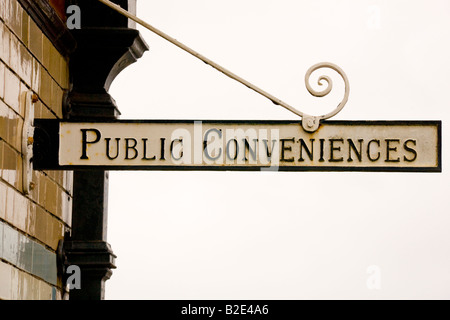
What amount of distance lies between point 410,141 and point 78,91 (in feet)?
10.1

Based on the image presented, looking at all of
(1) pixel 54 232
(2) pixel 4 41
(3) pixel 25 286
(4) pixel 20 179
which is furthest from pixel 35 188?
(2) pixel 4 41

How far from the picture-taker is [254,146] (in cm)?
682

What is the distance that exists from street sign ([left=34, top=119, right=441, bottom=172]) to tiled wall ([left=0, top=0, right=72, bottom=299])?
37 cm

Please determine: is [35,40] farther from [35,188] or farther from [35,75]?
[35,188]

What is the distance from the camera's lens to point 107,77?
9047mm

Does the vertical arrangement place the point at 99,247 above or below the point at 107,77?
below

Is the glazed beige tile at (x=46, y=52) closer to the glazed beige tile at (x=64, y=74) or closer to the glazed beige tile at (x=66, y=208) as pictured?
the glazed beige tile at (x=64, y=74)

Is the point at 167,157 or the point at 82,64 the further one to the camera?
the point at 82,64

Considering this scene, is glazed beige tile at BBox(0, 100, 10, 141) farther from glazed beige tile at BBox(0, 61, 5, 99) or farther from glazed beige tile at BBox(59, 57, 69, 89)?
glazed beige tile at BBox(59, 57, 69, 89)

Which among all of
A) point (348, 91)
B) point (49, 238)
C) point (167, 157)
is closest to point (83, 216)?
point (49, 238)

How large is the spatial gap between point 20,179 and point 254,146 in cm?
150
